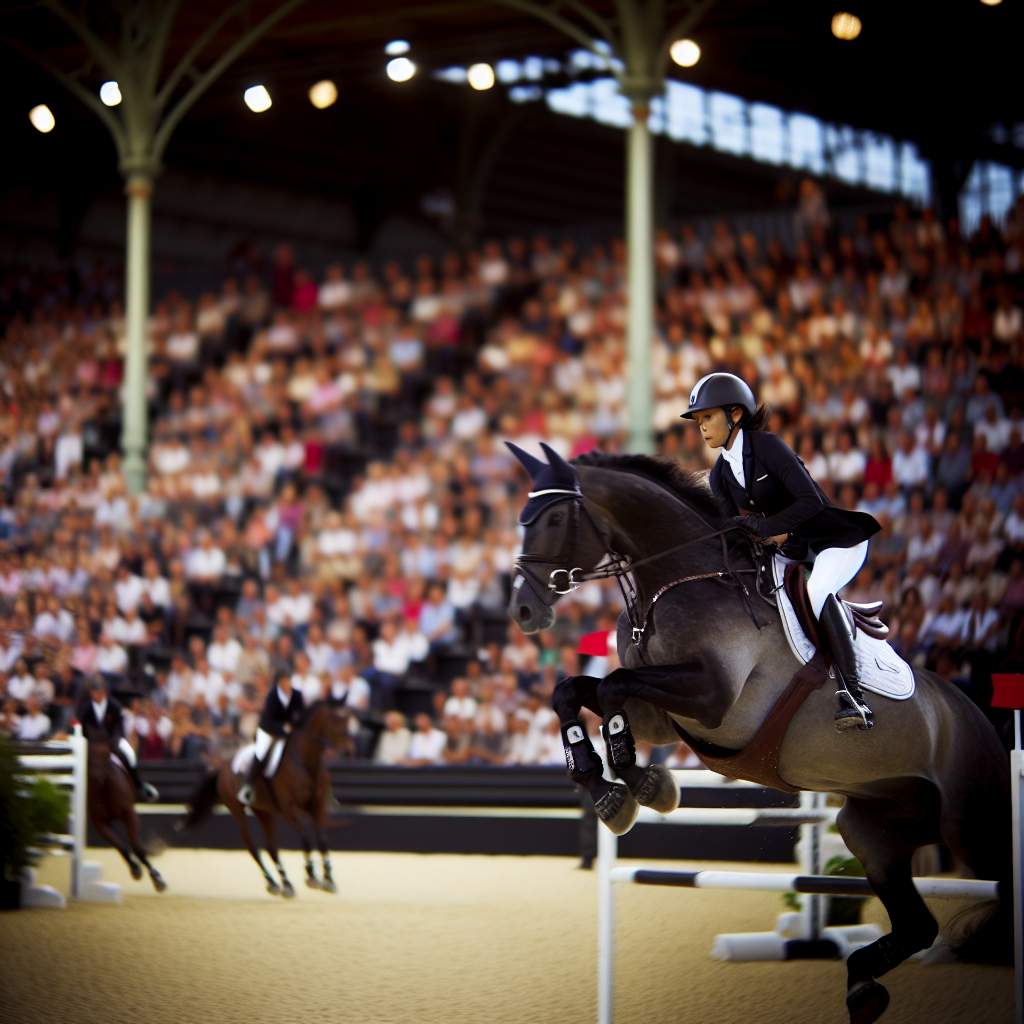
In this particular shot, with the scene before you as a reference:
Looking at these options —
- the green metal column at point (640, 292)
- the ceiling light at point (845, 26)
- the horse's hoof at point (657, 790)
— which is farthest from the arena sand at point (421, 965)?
the ceiling light at point (845, 26)

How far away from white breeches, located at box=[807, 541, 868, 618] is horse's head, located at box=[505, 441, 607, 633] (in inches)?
31.9

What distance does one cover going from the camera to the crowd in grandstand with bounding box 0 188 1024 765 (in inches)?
549

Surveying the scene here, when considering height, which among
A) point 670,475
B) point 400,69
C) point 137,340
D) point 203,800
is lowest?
point 203,800

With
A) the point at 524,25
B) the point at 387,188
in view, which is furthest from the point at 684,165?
the point at 524,25

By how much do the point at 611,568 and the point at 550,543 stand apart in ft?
1.03

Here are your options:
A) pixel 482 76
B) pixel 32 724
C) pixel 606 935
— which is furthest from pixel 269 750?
pixel 482 76

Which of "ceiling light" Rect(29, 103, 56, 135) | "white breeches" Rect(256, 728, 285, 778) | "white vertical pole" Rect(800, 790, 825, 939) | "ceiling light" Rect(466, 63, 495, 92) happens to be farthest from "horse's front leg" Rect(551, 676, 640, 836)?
"ceiling light" Rect(466, 63, 495, 92)

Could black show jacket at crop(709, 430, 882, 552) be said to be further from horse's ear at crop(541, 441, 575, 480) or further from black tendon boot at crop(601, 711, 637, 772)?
black tendon boot at crop(601, 711, 637, 772)

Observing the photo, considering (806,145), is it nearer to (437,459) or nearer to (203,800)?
(437,459)

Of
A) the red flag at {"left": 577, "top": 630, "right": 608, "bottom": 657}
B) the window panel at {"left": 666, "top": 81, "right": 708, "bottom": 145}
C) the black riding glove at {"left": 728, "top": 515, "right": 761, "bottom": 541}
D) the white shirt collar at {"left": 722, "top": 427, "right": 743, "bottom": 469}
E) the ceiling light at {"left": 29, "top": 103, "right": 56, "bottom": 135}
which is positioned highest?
the window panel at {"left": 666, "top": 81, "right": 708, "bottom": 145}

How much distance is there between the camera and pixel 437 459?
1720 centimetres

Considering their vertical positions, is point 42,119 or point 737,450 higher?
point 42,119

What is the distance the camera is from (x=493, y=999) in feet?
24.1

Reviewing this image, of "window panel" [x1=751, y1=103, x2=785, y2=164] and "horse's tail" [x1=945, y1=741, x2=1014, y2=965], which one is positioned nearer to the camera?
"horse's tail" [x1=945, y1=741, x2=1014, y2=965]
